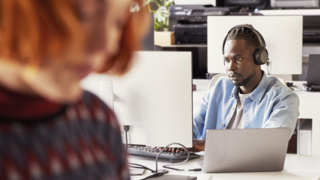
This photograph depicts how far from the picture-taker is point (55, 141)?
27cm

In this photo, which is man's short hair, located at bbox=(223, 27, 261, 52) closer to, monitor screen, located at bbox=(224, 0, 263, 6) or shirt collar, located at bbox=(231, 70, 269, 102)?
shirt collar, located at bbox=(231, 70, 269, 102)

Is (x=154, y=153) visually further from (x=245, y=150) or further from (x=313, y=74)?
(x=313, y=74)

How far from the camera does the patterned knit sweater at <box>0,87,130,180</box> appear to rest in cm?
25

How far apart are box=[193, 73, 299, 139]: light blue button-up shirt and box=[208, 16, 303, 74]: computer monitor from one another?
84cm

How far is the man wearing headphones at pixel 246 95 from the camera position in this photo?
5.69 ft

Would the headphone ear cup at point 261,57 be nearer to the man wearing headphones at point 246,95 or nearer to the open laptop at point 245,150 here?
the man wearing headphones at point 246,95

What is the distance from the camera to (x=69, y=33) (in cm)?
16

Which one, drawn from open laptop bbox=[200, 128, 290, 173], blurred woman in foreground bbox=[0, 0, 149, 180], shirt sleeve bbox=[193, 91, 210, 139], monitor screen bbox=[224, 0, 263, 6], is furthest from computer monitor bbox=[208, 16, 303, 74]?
blurred woman in foreground bbox=[0, 0, 149, 180]

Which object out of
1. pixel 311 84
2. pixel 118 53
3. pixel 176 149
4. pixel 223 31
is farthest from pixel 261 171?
pixel 311 84

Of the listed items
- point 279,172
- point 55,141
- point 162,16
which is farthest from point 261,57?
point 162,16

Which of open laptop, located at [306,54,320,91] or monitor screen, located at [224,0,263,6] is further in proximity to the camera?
monitor screen, located at [224,0,263,6]

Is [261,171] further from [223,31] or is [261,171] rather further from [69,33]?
[223,31]

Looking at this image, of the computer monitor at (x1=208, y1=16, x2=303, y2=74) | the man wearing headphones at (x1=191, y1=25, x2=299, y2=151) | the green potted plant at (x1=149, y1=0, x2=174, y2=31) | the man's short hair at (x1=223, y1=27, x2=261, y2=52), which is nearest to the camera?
the man wearing headphones at (x1=191, y1=25, x2=299, y2=151)

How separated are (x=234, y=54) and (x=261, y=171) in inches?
25.4
